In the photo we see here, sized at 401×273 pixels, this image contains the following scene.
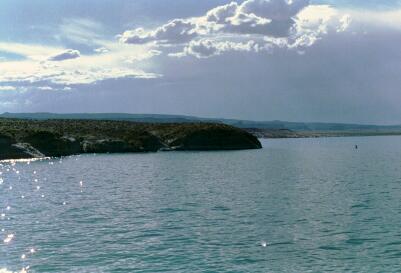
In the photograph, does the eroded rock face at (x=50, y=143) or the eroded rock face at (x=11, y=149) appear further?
the eroded rock face at (x=50, y=143)

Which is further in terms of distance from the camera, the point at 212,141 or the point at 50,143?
the point at 212,141

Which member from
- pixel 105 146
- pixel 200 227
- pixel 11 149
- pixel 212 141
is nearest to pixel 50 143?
pixel 11 149

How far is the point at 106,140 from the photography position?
16338cm

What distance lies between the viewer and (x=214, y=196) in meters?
55.8

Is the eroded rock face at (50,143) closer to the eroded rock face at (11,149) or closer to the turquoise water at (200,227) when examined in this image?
the eroded rock face at (11,149)

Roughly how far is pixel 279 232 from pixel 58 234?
15266mm

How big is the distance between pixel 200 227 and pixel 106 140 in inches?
5124

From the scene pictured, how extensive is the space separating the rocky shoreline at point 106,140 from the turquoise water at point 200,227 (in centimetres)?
6424

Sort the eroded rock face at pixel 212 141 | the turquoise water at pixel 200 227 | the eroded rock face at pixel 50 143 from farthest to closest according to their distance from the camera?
the eroded rock face at pixel 212 141 → the eroded rock face at pixel 50 143 → the turquoise water at pixel 200 227

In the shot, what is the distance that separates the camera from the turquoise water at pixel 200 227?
27.8 m

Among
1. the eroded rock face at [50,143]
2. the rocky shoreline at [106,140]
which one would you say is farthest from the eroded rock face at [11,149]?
the eroded rock face at [50,143]

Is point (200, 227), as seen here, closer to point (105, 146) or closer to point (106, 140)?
point (105, 146)

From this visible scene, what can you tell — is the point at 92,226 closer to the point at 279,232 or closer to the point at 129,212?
the point at 129,212

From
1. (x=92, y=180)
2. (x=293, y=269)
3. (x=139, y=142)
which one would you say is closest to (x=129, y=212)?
(x=293, y=269)
